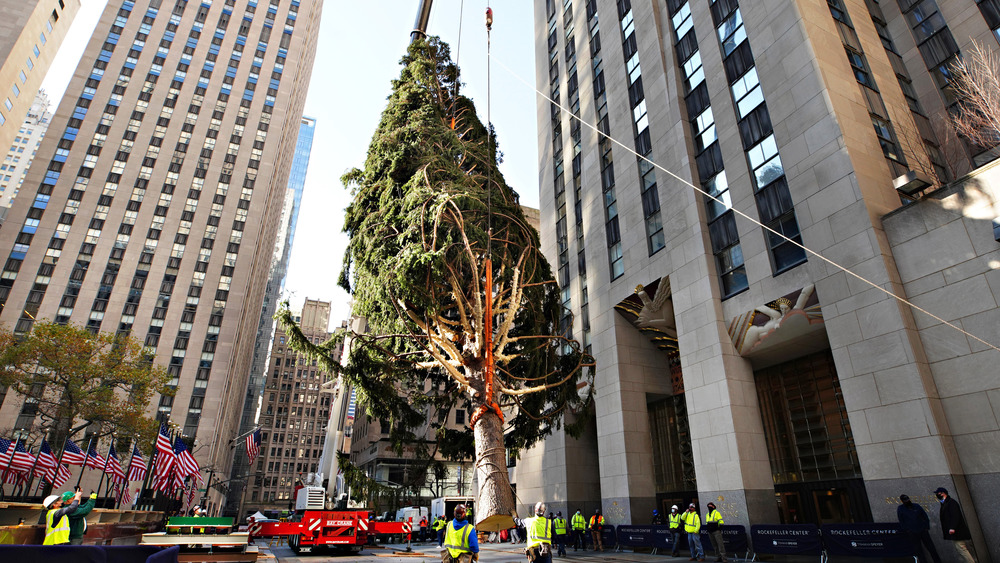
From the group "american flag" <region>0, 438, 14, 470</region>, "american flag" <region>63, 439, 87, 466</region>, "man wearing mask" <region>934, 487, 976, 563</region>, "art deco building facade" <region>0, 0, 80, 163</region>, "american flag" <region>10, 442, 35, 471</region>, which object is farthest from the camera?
"art deco building facade" <region>0, 0, 80, 163</region>

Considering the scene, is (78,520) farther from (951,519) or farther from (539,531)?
(951,519)

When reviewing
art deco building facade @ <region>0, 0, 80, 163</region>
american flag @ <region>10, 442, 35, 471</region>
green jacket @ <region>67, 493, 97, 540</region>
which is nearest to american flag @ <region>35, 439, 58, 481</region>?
american flag @ <region>10, 442, 35, 471</region>

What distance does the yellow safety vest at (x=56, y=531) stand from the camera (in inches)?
366

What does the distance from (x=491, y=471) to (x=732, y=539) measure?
9.11m

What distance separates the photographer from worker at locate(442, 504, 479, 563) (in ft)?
28.3

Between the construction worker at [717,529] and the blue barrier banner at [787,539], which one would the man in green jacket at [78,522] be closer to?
the construction worker at [717,529]

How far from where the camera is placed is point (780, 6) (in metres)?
21.1

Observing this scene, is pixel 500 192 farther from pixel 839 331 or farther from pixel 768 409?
pixel 768 409

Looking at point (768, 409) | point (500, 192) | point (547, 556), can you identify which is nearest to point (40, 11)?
point (500, 192)

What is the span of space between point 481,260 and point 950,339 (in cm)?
1410

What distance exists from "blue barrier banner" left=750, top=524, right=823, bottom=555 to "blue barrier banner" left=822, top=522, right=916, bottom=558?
0.50 m

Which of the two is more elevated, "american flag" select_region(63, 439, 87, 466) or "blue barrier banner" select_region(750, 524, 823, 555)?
"american flag" select_region(63, 439, 87, 466)

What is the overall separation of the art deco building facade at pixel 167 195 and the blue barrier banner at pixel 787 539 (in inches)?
2389

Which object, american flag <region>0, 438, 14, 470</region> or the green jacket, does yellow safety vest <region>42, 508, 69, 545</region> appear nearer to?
the green jacket
